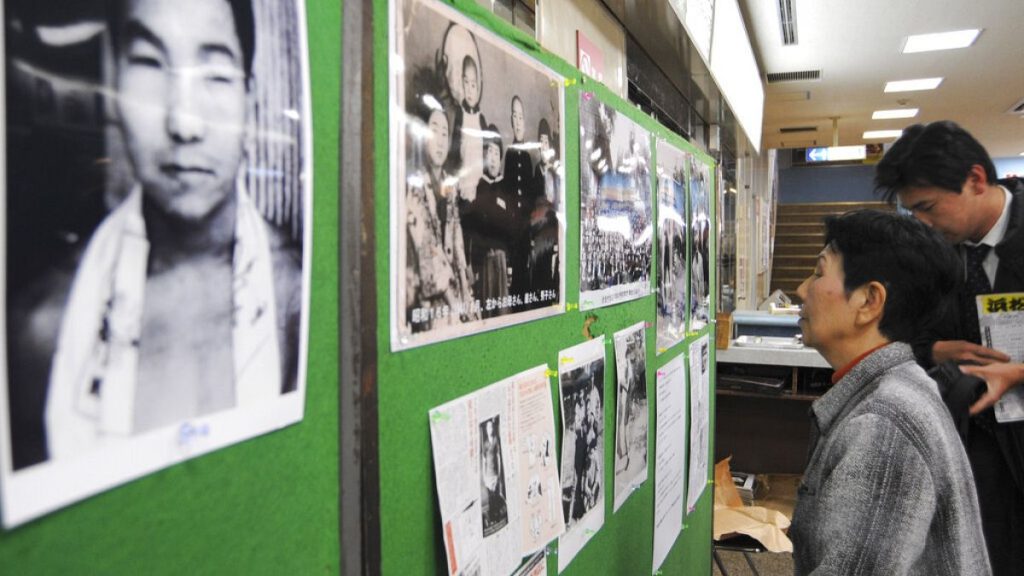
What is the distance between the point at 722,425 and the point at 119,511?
167 inches

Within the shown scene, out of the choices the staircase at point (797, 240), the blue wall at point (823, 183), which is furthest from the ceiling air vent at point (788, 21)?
the blue wall at point (823, 183)

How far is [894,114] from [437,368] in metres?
10.9

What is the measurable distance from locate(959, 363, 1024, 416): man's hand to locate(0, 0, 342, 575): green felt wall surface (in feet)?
5.94

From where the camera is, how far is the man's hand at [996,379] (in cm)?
177

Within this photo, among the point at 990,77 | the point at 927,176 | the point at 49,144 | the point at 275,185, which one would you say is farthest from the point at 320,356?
the point at 990,77

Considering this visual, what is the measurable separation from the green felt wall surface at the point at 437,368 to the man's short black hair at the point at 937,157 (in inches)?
35.7

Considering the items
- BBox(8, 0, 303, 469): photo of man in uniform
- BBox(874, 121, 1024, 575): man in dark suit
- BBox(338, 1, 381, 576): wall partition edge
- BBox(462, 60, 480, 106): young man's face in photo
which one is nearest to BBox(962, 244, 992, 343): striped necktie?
BBox(874, 121, 1024, 575): man in dark suit

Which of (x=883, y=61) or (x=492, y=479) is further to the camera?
(x=883, y=61)

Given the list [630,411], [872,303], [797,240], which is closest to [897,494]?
[872,303]

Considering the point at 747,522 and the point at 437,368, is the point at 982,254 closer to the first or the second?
the point at 747,522

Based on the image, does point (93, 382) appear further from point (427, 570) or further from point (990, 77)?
point (990, 77)

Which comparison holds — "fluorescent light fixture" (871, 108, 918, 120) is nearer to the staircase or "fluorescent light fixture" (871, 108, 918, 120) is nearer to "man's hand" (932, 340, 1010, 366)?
the staircase

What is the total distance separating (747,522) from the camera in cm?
250

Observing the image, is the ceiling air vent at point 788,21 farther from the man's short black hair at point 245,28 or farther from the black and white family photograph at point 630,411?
the man's short black hair at point 245,28
